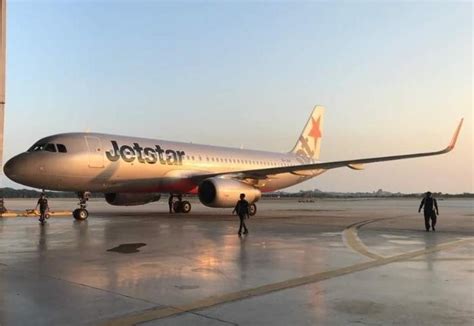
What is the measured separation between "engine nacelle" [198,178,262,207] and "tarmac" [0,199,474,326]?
7.95 metres

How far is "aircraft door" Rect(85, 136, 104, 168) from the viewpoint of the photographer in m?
18.4

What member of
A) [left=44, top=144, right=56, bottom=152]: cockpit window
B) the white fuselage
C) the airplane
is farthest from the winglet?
[left=44, top=144, right=56, bottom=152]: cockpit window

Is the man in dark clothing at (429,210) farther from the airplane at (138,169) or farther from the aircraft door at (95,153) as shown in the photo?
the aircraft door at (95,153)

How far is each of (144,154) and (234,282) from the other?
15.0 m

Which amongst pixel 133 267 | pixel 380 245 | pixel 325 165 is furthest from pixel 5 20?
pixel 325 165

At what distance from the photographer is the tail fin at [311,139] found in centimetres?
3216

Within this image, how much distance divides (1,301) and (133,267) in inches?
93.9

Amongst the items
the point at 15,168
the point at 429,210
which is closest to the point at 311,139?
the point at 429,210

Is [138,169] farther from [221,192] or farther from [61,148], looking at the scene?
[221,192]

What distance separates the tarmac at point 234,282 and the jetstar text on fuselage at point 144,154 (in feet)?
28.5

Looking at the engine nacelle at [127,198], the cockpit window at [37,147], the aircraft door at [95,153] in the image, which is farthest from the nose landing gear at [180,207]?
the cockpit window at [37,147]

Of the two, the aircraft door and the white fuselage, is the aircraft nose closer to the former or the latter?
the white fuselage

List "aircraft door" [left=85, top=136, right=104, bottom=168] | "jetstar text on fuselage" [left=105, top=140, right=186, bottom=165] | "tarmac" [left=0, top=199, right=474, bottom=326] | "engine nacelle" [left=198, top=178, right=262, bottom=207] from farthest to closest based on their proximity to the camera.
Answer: "jetstar text on fuselage" [left=105, top=140, right=186, bottom=165] → "engine nacelle" [left=198, top=178, right=262, bottom=207] → "aircraft door" [left=85, top=136, right=104, bottom=168] → "tarmac" [left=0, top=199, right=474, bottom=326]

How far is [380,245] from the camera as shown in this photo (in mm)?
10188
